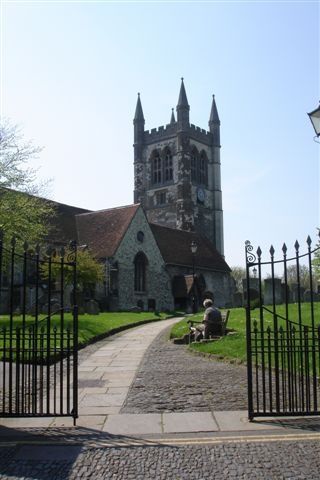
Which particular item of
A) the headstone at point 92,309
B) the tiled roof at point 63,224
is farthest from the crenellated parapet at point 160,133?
the headstone at point 92,309

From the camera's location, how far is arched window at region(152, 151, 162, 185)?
6550cm

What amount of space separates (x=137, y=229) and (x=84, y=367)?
28.7 meters

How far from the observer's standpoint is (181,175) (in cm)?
6219

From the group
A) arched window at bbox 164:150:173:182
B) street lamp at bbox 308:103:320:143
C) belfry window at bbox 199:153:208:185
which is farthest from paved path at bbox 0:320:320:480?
belfry window at bbox 199:153:208:185

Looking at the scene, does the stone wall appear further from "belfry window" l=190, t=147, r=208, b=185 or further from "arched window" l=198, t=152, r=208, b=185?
"arched window" l=198, t=152, r=208, b=185

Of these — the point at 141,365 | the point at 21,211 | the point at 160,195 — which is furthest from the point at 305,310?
the point at 160,195

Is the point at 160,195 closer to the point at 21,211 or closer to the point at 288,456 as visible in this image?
the point at 21,211

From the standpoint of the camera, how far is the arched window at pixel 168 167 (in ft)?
211

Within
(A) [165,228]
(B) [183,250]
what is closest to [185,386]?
(B) [183,250]

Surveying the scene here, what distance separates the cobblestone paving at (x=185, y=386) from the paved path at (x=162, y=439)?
0.02 metres

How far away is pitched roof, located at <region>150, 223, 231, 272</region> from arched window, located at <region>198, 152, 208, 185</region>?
40.0ft

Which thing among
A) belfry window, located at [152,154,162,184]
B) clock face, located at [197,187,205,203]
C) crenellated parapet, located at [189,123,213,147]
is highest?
crenellated parapet, located at [189,123,213,147]

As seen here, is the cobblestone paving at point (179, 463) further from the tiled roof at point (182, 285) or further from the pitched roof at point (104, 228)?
the tiled roof at point (182, 285)

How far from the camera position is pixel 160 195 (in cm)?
6462
